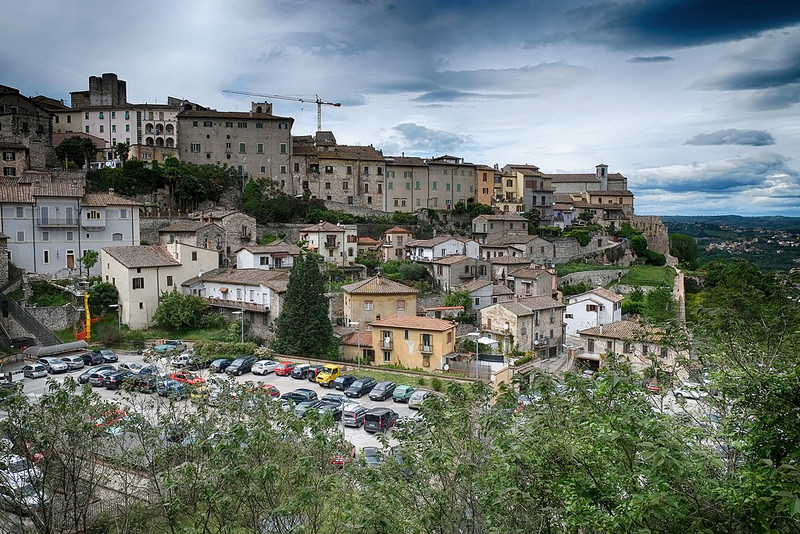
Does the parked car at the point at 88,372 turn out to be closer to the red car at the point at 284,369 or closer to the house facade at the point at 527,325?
→ the red car at the point at 284,369

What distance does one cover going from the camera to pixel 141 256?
43906 millimetres

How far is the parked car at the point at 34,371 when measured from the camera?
31.8m

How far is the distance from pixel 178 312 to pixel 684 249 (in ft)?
218

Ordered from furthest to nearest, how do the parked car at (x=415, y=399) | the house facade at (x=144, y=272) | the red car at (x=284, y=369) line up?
the house facade at (x=144, y=272), the red car at (x=284, y=369), the parked car at (x=415, y=399)

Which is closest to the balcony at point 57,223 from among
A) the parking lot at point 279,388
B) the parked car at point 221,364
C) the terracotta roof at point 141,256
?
the terracotta roof at point 141,256

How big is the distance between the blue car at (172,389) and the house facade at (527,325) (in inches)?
965

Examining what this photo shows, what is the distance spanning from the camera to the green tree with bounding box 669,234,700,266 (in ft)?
256

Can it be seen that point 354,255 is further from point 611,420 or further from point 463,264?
point 611,420

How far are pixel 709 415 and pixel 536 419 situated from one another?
10.5 feet

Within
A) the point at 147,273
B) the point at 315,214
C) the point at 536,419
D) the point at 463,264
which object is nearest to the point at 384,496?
the point at 536,419

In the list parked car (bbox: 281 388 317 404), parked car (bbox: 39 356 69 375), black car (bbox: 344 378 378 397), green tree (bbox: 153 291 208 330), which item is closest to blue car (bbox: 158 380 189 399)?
parked car (bbox: 281 388 317 404)

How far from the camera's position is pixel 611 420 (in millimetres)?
9305

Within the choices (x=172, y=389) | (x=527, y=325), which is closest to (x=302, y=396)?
(x=172, y=389)

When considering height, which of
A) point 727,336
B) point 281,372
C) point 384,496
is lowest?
point 281,372
